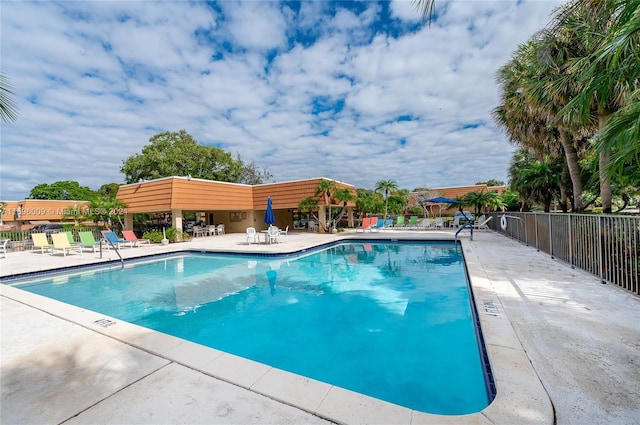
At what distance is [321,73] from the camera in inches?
485

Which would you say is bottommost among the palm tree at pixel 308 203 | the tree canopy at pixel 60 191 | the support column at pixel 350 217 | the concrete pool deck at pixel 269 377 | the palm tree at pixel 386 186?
the concrete pool deck at pixel 269 377

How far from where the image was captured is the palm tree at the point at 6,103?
3162mm

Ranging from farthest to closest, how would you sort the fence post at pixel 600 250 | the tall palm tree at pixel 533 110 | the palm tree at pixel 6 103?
the tall palm tree at pixel 533 110 < the fence post at pixel 600 250 < the palm tree at pixel 6 103

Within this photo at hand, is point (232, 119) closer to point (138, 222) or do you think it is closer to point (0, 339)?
point (138, 222)

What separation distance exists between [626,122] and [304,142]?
23.2 m

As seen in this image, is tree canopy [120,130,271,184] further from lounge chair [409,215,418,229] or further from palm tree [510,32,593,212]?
palm tree [510,32,593,212]

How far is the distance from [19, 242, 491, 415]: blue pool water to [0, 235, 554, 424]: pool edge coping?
18.4 inches

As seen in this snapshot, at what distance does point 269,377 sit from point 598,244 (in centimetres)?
635

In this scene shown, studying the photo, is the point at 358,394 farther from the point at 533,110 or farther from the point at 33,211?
the point at 33,211

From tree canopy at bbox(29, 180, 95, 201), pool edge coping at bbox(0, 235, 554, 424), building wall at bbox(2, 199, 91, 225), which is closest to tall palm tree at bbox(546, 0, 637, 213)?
pool edge coping at bbox(0, 235, 554, 424)

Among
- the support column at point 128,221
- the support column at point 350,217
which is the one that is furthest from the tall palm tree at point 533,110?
the support column at point 128,221

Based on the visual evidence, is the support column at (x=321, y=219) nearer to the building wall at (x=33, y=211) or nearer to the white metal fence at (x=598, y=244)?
the white metal fence at (x=598, y=244)

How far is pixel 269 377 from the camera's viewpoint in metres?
2.51

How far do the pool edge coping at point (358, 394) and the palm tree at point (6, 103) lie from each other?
286 cm
